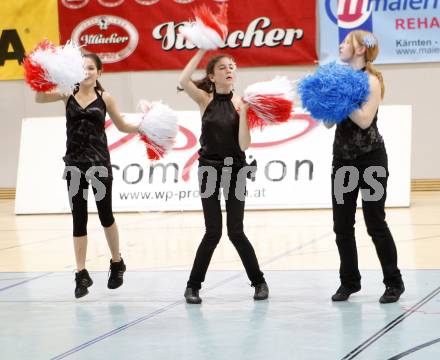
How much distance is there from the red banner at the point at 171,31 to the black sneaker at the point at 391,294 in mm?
7971

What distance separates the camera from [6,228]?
10930 millimetres

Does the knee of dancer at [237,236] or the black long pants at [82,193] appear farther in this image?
the black long pants at [82,193]

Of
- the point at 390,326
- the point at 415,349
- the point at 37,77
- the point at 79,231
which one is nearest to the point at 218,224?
the point at 79,231

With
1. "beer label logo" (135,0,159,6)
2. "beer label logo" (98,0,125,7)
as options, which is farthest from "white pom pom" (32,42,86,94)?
"beer label logo" (98,0,125,7)

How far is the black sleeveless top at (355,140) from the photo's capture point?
18.6 feet

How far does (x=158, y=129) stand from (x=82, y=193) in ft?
2.48

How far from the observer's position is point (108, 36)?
13.9 m

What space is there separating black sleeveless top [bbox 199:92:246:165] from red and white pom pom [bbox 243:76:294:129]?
0.44ft

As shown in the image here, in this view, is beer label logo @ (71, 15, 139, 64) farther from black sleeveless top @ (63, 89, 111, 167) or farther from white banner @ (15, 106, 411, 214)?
black sleeveless top @ (63, 89, 111, 167)

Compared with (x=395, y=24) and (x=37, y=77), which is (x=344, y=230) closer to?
(x=37, y=77)

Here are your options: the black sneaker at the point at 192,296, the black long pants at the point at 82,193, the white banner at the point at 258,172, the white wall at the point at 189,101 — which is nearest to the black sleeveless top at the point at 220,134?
the black long pants at the point at 82,193

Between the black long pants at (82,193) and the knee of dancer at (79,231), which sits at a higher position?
the black long pants at (82,193)

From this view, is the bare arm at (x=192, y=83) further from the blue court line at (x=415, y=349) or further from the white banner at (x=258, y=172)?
the white banner at (x=258, y=172)

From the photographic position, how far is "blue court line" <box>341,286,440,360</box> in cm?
457
